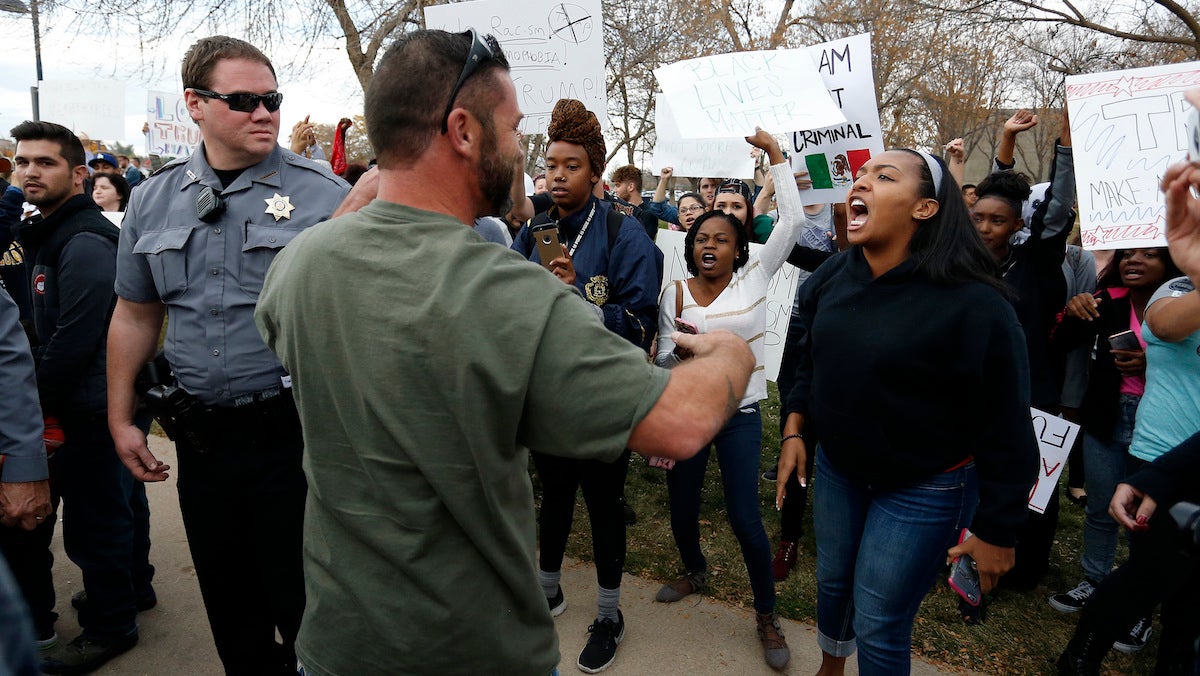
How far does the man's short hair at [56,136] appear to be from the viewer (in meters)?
3.32

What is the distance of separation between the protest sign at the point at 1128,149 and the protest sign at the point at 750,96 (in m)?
1.09

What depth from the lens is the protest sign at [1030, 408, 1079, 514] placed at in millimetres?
3488

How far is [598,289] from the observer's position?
3129 millimetres

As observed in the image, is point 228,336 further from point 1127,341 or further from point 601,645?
point 1127,341

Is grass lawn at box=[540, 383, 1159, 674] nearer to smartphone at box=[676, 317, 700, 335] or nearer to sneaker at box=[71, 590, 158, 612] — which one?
smartphone at box=[676, 317, 700, 335]

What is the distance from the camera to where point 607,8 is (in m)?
14.0

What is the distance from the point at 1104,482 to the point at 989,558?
184 cm

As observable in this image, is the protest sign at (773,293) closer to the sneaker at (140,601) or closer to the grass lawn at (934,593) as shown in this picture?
the grass lawn at (934,593)

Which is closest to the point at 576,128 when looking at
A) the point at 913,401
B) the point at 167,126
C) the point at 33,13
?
the point at 913,401

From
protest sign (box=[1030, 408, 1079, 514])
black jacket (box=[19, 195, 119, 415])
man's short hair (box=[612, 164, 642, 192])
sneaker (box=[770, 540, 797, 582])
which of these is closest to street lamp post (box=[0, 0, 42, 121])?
black jacket (box=[19, 195, 119, 415])

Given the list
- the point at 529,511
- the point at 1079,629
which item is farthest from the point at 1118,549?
the point at 529,511

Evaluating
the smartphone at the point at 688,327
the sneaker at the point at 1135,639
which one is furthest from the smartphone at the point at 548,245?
the sneaker at the point at 1135,639

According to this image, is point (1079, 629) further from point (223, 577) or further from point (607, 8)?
point (607, 8)

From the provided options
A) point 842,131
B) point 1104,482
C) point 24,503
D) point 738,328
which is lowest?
point 1104,482
